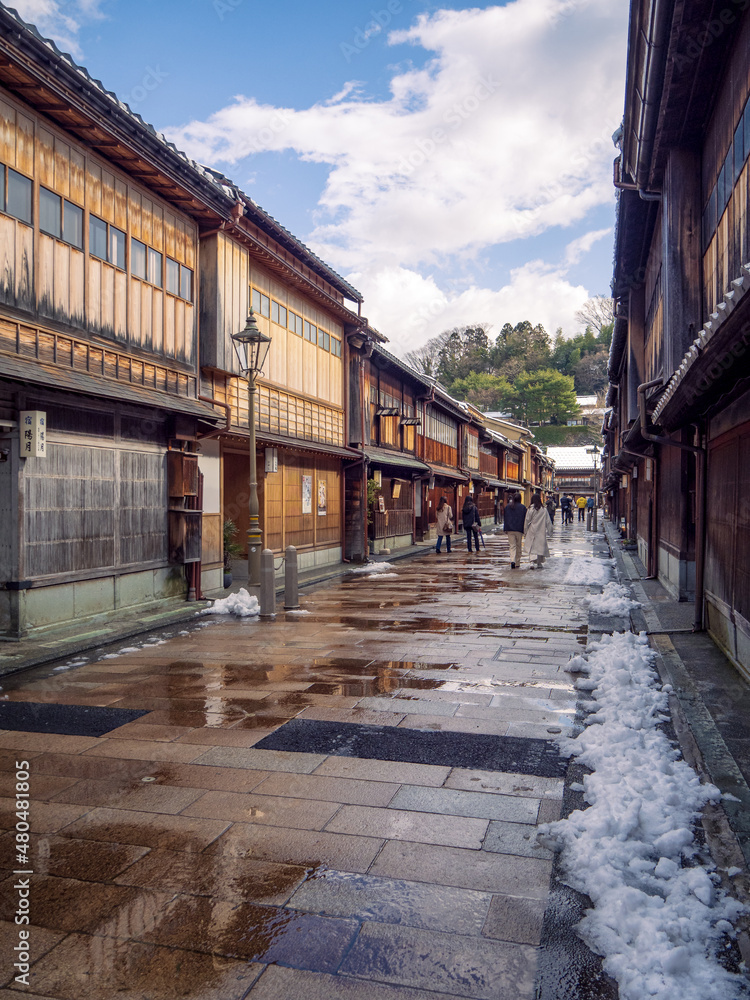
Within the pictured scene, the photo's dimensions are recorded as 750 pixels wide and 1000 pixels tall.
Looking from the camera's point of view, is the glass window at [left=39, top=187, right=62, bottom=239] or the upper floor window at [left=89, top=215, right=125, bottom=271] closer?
the glass window at [left=39, top=187, right=62, bottom=239]

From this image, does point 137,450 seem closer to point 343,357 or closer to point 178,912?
point 178,912

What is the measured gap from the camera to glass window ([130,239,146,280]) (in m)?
12.1

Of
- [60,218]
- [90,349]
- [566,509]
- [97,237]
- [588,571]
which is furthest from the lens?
[566,509]

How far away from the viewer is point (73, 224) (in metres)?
10.6

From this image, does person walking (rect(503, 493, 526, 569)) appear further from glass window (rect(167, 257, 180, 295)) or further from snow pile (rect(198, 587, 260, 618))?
glass window (rect(167, 257, 180, 295))

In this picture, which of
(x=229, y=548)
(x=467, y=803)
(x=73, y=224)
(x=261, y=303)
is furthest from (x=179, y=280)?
(x=467, y=803)

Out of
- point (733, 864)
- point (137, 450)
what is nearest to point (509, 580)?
point (137, 450)

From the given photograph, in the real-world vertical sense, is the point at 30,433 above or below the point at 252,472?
above

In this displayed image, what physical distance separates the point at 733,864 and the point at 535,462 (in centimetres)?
6917

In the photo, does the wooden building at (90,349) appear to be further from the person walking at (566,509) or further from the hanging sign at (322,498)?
the person walking at (566,509)

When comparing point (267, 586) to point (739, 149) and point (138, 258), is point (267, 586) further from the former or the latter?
point (739, 149)

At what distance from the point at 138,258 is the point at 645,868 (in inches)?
469

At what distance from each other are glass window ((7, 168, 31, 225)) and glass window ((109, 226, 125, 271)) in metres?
1.87

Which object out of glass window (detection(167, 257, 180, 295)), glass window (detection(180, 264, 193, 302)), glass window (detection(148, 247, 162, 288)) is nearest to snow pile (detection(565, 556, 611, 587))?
glass window (detection(180, 264, 193, 302))
